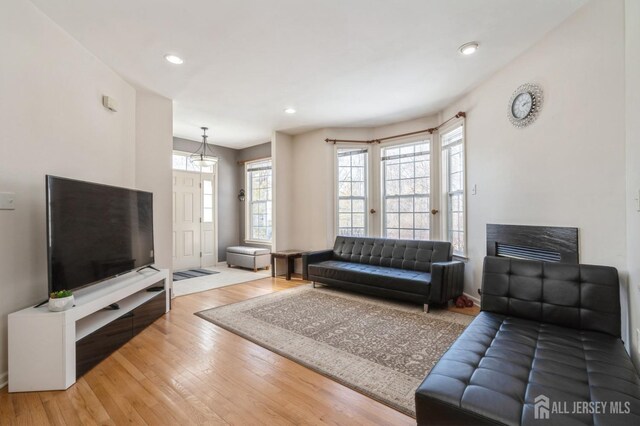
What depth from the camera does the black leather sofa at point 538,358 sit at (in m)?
1.14

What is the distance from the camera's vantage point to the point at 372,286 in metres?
3.90

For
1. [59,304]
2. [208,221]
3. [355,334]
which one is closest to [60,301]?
[59,304]

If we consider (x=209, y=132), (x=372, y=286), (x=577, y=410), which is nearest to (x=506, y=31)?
(x=577, y=410)

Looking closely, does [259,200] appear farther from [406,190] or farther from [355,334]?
[355,334]

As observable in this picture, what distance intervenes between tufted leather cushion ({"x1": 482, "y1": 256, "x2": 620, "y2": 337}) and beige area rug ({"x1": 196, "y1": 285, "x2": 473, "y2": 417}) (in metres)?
0.71

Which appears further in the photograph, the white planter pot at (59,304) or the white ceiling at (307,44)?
the white ceiling at (307,44)

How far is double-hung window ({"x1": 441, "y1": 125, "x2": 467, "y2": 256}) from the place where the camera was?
3994mm

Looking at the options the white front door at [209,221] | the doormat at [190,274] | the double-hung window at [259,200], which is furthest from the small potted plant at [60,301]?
the double-hung window at [259,200]

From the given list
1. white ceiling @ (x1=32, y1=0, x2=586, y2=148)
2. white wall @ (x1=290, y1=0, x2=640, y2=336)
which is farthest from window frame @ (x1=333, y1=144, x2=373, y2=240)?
white wall @ (x1=290, y1=0, x2=640, y2=336)

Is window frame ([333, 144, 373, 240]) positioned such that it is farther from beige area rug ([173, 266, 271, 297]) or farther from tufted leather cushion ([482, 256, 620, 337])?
tufted leather cushion ([482, 256, 620, 337])

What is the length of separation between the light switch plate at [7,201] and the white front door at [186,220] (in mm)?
3864

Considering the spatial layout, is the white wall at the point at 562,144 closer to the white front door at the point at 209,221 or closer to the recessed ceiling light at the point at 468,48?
the recessed ceiling light at the point at 468,48

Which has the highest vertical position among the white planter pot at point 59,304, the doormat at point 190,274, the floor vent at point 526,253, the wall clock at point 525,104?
the wall clock at point 525,104

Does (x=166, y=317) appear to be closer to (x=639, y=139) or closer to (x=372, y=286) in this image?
(x=372, y=286)
